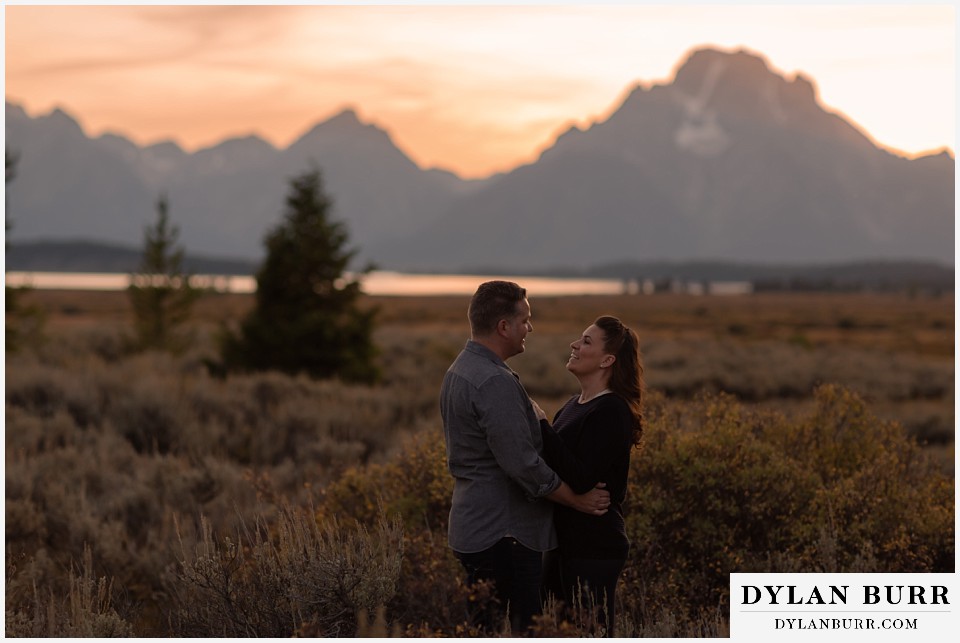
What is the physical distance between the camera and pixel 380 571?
5.01 meters

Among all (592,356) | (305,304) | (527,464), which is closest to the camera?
(527,464)

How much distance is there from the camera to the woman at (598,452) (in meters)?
4.36

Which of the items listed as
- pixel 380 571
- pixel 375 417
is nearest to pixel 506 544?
pixel 380 571

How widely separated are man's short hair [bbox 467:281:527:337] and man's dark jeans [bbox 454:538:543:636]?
994 millimetres

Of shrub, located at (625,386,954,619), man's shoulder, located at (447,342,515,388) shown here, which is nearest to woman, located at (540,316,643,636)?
man's shoulder, located at (447,342,515,388)

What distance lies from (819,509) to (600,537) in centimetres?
304

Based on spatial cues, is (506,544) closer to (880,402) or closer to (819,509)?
(819,509)

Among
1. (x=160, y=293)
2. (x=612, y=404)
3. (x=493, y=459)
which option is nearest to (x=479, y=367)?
(x=493, y=459)

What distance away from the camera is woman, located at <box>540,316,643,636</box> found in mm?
4359

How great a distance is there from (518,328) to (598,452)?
0.69 metres

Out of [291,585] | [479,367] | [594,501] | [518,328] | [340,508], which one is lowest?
[340,508]

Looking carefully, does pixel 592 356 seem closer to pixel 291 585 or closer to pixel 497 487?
pixel 497 487

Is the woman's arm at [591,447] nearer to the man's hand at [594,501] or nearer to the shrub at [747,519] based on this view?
the man's hand at [594,501]

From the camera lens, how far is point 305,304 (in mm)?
18391
